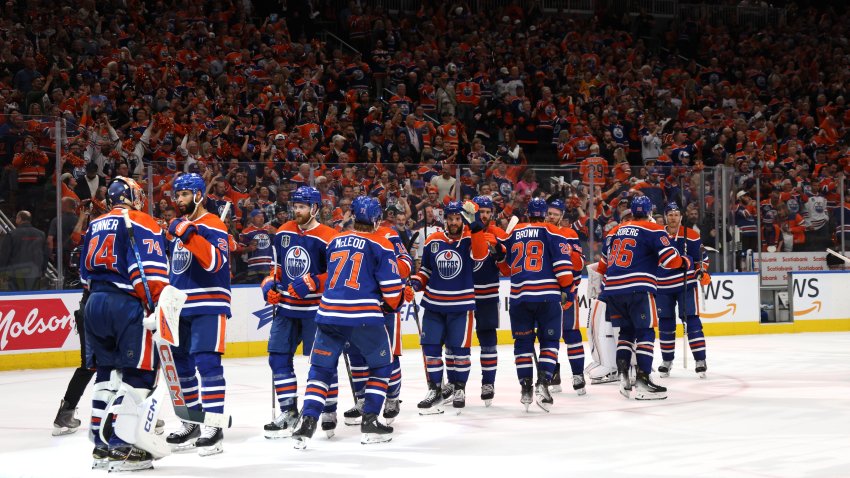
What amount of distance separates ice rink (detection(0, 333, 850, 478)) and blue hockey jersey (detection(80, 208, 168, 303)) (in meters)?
1.09

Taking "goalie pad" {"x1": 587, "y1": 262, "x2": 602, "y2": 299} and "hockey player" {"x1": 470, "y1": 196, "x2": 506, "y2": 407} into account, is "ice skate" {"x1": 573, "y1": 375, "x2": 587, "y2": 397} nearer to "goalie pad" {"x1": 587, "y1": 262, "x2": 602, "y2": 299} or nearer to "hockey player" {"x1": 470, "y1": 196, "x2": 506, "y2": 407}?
"hockey player" {"x1": 470, "y1": 196, "x2": 506, "y2": 407}

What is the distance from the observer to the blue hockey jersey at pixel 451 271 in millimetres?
8258

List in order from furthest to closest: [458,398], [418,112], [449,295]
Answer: [418,112], [458,398], [449,295]

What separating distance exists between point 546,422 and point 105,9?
1206cm

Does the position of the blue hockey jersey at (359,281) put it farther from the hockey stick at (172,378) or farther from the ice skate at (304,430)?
the hockey stick at (172,378)

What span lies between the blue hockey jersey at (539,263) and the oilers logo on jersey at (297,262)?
1.95 meters

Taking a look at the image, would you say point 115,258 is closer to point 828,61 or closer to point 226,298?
Result: point 226,298

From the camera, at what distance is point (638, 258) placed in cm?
890

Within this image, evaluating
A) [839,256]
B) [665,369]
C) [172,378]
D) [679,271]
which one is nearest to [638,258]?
[679,271]

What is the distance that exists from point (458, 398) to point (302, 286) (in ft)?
6.44

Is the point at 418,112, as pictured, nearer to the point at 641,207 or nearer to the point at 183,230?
the point at 641,207

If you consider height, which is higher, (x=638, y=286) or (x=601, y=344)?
(x=638, y=286)

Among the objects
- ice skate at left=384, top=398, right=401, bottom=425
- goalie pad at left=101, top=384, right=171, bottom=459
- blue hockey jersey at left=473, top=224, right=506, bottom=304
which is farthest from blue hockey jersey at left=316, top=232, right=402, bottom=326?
blue hockey jersey at left=473, top=224, right=506, bottom=304

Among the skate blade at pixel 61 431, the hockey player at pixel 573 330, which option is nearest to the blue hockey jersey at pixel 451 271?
the hockey player at pixel 573 330
